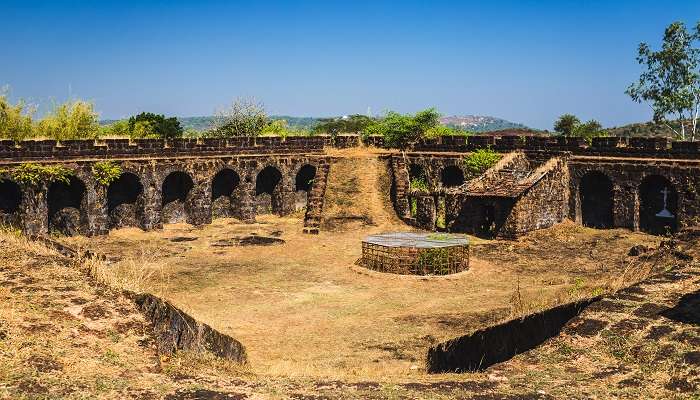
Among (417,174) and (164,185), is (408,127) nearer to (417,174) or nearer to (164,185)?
(417,174)

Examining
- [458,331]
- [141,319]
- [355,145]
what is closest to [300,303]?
[458,331]

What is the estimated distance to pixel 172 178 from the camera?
109 feet

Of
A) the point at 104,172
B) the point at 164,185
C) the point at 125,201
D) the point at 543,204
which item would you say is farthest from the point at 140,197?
the point at 543,204

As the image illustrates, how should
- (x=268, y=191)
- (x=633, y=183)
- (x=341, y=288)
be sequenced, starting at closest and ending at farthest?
(x=341, y=288)
(x=633, y=183)
(x=268, y=191)

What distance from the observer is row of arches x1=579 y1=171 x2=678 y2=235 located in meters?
28.5

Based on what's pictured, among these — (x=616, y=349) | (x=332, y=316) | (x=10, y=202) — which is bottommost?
(x=332, y=316)

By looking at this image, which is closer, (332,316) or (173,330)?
(173,330)

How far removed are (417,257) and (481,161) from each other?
42.3 ft

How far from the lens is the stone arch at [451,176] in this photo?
3512 cm

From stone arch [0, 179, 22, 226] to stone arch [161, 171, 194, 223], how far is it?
6.66 m

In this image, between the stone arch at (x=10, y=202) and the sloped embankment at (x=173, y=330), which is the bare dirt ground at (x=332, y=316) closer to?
the sloped embankment at (x=173, y=330)

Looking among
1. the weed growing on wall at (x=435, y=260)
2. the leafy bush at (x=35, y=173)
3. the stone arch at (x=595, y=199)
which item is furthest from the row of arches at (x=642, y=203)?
the leafy bush at (x=35, y=173)

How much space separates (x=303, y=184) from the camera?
3728 cm

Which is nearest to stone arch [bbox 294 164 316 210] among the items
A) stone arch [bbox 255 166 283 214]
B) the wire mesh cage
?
stone arch [bbox 255 166 283 214]
